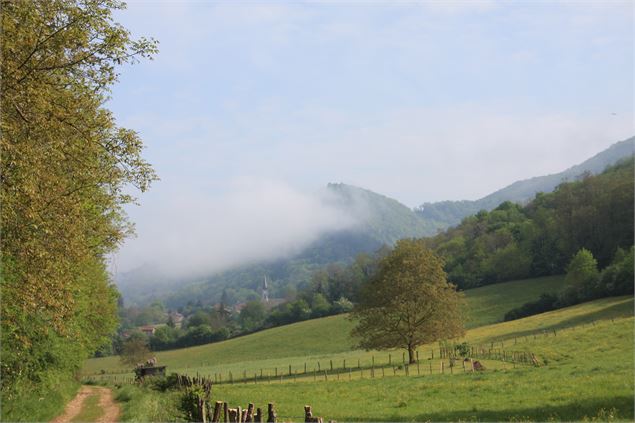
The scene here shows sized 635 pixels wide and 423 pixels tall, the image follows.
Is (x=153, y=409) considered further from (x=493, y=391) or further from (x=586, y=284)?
(x=586, y=284)

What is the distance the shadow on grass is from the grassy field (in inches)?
2855

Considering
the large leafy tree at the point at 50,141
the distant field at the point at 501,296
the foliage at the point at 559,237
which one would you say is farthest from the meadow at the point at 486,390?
the foliage at the point at 559,237

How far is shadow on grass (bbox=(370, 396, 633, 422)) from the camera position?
2214 cm

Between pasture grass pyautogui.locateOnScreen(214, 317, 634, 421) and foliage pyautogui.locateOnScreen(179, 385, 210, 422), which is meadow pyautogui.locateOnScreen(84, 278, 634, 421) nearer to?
pasture grass pyautogui.locateOnScreen(214, 317, 634, 421)

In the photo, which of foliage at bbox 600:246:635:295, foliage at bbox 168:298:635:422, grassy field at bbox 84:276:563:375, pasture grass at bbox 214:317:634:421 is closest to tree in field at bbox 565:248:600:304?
foliage at bbox 600:246:635:295

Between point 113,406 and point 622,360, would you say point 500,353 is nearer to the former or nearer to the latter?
point 622,360

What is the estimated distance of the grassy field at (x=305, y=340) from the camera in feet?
348

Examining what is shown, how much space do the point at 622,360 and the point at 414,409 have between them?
2133cm

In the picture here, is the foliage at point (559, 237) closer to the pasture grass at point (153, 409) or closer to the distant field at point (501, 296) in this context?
the distant field at point (501, 296)

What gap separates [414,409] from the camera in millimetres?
27875

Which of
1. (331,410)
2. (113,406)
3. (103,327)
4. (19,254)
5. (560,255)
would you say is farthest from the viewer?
(560,255)

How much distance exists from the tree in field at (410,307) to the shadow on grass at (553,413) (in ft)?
122

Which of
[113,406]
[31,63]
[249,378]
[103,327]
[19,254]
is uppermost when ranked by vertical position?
[31,63]

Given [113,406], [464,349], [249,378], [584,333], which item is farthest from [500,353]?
[113,406]
